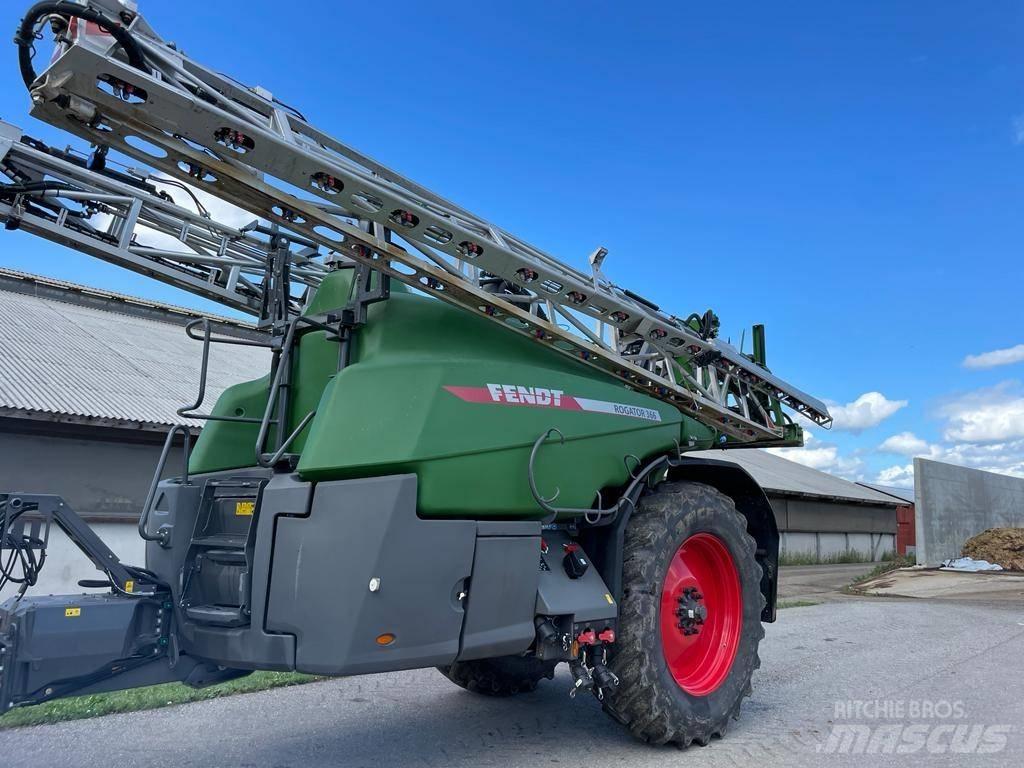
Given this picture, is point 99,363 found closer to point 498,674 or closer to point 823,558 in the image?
point 498,674

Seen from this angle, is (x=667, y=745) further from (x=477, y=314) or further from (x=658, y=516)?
(x=477, y=314)

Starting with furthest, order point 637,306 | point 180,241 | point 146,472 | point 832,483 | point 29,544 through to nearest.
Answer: point 832,483
point 146,472
point 180,241
point 637,306
point 29,544

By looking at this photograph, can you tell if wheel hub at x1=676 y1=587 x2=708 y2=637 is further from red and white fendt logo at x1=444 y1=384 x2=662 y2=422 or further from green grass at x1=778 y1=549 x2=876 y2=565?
green grass at x1=778 y1=549 x2=876 y2=565

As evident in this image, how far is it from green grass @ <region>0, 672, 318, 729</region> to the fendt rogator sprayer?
5.29 ft

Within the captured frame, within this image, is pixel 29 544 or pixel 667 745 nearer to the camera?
pixel 29 544

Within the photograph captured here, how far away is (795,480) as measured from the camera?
29219mm

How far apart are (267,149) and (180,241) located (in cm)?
291

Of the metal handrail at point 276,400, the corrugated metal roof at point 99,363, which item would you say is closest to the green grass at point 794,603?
the corrugated metal roof at point 99,363

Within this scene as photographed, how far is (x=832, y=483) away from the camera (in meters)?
33.6

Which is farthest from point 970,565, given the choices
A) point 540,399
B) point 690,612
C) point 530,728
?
point 540,399

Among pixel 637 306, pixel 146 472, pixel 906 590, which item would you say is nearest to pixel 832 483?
pixel 906 590

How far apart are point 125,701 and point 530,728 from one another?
2931mm

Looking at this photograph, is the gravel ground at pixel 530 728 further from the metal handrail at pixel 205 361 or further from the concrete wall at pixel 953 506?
the concrete wall at pixel 953 506

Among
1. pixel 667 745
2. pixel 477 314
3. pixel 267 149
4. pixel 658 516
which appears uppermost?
pixel 267 149
